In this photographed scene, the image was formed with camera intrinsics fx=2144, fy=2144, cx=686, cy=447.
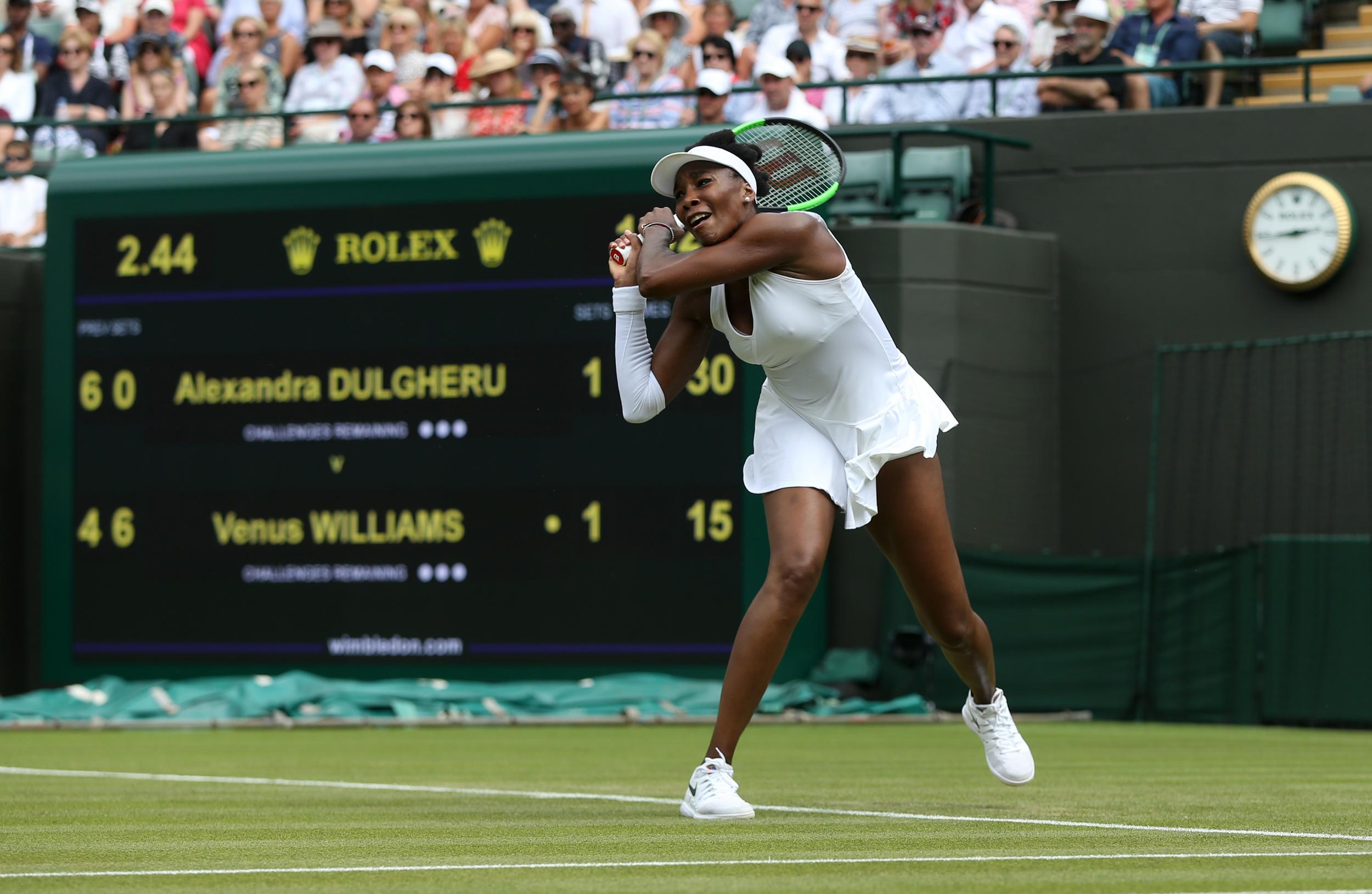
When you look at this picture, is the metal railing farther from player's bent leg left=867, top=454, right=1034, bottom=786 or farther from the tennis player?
player's bent leg left=867, top=454, right=1034, bottom=786

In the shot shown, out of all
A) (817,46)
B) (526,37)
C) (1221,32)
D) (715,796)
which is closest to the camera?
(715,796)

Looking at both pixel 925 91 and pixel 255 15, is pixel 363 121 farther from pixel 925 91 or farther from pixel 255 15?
pixel 925 91

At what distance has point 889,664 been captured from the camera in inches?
563

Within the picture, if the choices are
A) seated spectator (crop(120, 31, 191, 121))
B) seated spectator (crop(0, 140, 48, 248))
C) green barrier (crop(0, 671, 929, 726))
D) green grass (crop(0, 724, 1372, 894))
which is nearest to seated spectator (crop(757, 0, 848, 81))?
green barrier (crop(0, 671, 929, 726))

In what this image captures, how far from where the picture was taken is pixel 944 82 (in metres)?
15.3

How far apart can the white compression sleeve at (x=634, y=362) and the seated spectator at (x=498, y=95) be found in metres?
9.90

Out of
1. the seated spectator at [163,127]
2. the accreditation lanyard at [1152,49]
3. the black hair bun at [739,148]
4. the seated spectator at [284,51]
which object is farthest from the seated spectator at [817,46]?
the black hair bun at [739,148]

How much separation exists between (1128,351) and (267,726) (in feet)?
21.2

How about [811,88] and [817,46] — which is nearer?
[811,88]

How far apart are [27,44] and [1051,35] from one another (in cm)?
927

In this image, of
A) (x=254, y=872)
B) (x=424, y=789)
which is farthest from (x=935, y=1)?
(x=254, y=872)

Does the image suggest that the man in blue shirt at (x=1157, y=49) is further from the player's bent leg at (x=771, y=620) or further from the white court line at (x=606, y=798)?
the player's bent leg at (x=771, y=620)

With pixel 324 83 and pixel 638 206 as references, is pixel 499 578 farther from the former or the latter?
pixel 324 83

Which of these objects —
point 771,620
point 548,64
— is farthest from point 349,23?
point 771,620
